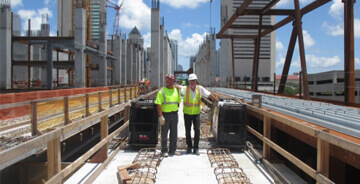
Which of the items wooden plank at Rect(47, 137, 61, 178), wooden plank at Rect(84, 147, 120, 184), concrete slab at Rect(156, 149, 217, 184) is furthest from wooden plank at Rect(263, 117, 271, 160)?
wooden plank at Rect(47, 137, 61, 178)

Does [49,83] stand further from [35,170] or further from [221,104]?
[221,104]

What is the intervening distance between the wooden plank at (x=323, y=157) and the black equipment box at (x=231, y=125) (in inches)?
115

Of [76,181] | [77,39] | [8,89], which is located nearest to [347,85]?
[76,181]

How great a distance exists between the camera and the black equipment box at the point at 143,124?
6617 millimetres

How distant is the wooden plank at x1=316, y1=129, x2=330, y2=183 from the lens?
349cm

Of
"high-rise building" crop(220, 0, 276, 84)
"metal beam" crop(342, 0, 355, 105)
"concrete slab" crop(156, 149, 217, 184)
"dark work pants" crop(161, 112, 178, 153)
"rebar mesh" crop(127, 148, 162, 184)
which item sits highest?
"high-rise building" crop(220, 0, 276, 84)

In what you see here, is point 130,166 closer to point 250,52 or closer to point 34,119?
point 34,119

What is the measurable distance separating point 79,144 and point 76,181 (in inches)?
304

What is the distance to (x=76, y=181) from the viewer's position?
4.47m

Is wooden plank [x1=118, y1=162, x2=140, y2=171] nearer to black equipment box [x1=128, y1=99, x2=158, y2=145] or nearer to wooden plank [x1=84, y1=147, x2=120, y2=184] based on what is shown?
wooden plank [x1=84, y1=147, x2=120, y2=184]

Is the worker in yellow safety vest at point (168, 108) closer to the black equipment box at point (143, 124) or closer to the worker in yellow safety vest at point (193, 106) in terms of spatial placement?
the worker in yellow safety vest at point (193, 106)

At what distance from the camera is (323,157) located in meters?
3.54

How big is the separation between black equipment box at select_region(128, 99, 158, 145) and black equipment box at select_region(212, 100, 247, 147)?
1.61 metres

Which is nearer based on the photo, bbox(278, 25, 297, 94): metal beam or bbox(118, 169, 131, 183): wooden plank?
bbox(118, 169, 131, 183): wooden plank
